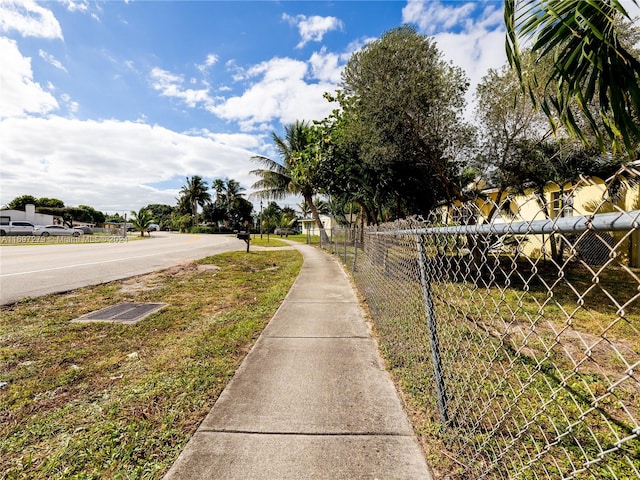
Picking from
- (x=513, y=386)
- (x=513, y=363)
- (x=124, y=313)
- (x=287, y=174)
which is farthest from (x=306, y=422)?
(x=287, y=174)

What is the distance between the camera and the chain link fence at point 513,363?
127 centimetres

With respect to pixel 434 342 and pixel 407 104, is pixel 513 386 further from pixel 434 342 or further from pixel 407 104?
pixel 407 104

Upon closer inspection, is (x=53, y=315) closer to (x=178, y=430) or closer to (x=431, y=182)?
(x=178, y=430)

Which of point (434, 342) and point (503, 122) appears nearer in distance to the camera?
point (434, 342)

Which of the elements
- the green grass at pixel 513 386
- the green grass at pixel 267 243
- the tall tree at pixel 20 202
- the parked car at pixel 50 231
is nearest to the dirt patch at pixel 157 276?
the green grass at pixel 513 386

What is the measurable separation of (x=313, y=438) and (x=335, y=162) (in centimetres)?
1250

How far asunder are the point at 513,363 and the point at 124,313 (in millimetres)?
5594

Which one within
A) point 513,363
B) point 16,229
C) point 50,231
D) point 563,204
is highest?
point 563,204

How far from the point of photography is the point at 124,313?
5.52m

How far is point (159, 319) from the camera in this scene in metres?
5.21

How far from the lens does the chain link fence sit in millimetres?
1270

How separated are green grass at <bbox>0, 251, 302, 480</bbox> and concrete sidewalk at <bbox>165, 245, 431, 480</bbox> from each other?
0.21 meters

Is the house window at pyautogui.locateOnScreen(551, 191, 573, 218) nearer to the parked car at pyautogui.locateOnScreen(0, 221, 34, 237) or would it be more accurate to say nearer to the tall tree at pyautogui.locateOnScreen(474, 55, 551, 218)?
the tall tree at pyautogui.locateOnScreen(474, 55, 551, 218)

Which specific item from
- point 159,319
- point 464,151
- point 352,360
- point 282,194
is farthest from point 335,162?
point 282,194
